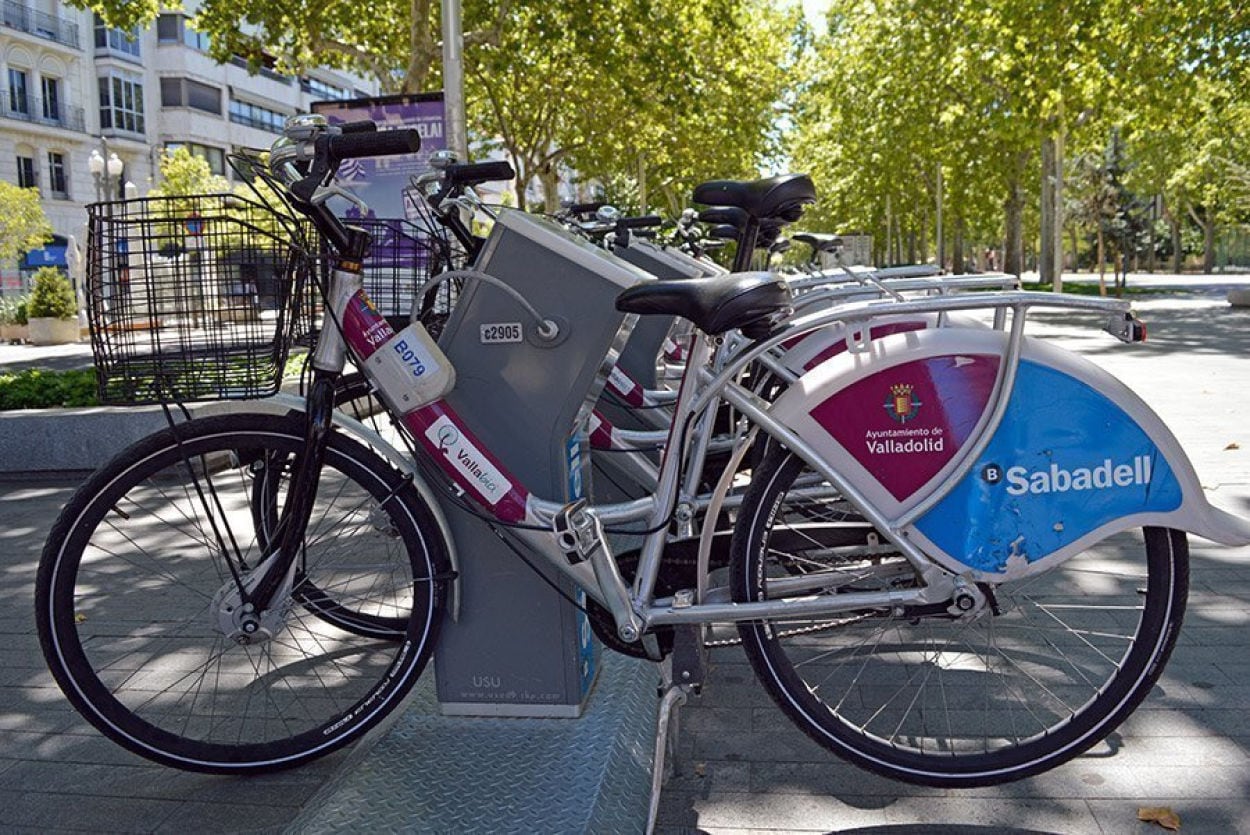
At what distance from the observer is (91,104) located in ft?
154

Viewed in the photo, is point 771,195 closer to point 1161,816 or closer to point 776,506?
point 776,506

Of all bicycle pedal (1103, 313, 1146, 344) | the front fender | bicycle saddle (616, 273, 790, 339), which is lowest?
the front fender

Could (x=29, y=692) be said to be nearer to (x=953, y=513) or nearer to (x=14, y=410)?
(x=953, y=513)

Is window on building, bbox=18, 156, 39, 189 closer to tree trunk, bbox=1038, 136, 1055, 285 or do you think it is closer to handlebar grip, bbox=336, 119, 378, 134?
tree trunk, bbox=1038, 136, 1055, 285

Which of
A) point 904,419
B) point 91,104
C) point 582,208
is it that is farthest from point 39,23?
point 904,419

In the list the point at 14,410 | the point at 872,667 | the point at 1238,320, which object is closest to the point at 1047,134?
the point at 1238,320

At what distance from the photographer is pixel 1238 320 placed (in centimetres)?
2102

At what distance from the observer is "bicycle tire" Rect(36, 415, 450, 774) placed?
2.94 m

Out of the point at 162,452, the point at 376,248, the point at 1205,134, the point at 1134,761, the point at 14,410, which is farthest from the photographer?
the point at 1205,134

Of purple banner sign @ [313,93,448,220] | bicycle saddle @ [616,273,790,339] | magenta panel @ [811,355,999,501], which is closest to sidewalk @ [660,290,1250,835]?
magenta panel @ [811,355,999,501]

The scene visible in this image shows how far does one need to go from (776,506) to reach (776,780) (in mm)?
810

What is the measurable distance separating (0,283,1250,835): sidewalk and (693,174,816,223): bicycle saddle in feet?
5.03

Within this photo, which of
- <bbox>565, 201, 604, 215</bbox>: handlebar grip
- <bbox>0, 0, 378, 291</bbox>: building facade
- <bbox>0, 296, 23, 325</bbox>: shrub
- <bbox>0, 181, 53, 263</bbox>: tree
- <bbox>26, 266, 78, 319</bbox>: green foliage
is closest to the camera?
<bbox>565, 201, 604, 215</bbox>: handlebar grip

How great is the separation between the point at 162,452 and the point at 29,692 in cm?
151
